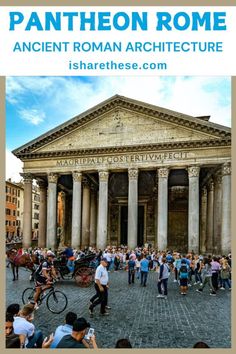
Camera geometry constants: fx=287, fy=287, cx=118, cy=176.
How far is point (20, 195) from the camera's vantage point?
61406 mm

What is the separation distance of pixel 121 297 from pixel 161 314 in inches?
102

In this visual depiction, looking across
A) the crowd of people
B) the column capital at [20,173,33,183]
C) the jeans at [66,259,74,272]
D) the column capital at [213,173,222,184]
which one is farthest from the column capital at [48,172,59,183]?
the jeans at [66,259,74,272]

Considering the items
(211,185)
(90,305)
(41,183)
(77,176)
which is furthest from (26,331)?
(41,183)

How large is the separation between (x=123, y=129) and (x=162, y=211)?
8.05 m

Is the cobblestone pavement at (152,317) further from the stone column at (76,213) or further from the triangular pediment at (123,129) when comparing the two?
the triangular pediment at (123,129)

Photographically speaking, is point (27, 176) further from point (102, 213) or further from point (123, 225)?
point (123, 225)

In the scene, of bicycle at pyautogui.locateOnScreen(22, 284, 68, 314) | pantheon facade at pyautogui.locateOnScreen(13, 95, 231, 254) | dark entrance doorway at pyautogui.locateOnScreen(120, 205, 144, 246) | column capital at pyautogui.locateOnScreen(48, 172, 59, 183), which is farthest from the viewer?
dark entrance doorway at pyautogui.locateOnScreen(120, 205, 144, 246)

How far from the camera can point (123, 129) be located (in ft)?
84.7

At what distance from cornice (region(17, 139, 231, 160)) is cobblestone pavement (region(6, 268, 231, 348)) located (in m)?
14.0

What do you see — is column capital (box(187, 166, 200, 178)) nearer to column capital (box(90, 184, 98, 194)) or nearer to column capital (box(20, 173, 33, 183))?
column capital (box(90, 184, 98, 194))

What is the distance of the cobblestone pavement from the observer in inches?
254

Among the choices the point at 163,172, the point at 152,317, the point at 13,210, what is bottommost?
the point at 152,317

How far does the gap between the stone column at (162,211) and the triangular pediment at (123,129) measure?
2.92m

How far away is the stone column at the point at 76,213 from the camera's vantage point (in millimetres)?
26328
